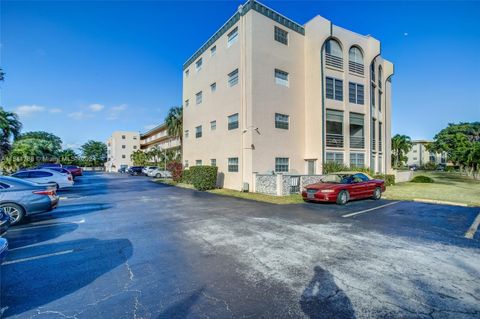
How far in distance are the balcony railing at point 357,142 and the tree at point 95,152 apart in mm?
95055

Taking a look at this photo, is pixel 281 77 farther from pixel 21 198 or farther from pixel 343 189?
pixel 21 198

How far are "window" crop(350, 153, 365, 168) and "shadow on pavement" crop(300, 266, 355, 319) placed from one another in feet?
62.4

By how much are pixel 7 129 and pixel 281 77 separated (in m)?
27.1

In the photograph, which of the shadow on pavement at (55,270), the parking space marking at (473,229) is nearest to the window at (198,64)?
the shadow on pavement at (55,270)

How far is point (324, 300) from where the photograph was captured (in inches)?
127

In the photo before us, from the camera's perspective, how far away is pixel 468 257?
4.80 meters

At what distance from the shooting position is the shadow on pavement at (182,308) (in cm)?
292

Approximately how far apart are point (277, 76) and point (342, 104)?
6472 millimetres

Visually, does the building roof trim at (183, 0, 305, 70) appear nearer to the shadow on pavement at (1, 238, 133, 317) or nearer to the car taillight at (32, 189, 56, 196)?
the car taillight at (32, 189, 56, 196)

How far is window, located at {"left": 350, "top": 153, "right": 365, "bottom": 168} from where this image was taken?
20.8 meters

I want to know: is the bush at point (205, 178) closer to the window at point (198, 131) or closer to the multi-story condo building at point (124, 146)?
the window at point (198, 131)

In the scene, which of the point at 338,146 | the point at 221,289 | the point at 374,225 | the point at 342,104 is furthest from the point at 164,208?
the point at 342,104

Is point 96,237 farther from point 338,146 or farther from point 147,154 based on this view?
point 147,154

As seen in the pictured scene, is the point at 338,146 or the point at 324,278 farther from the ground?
the point at 338,146
